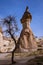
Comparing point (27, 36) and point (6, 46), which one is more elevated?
point (27, 36)

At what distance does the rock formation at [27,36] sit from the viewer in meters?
35.8

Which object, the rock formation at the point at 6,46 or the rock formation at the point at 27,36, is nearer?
the rock formation at the point at 27,36

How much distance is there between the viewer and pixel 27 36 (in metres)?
37.4

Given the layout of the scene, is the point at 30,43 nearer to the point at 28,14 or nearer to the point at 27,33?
the point at 27,33

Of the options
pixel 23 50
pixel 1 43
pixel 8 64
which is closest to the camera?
pixel 8 64

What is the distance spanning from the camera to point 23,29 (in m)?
37.8

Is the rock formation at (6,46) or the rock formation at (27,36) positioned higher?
the rock formation at (27,36)

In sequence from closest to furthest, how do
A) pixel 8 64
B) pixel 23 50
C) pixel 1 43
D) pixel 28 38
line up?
1. pixel 8 64
2. pixel 23 50
3. pixel 28 38
4. pixel 1 43

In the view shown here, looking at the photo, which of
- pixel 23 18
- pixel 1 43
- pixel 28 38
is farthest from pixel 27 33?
pixel 1 43

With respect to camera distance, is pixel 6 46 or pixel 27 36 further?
pixel 6 46

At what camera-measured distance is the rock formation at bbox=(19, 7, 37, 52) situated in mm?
35812

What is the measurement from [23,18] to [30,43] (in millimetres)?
5895

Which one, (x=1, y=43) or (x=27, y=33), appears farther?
(x=1, y=43)

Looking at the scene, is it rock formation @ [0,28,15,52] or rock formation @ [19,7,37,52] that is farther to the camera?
rock formation @ [0,28,15,52]
